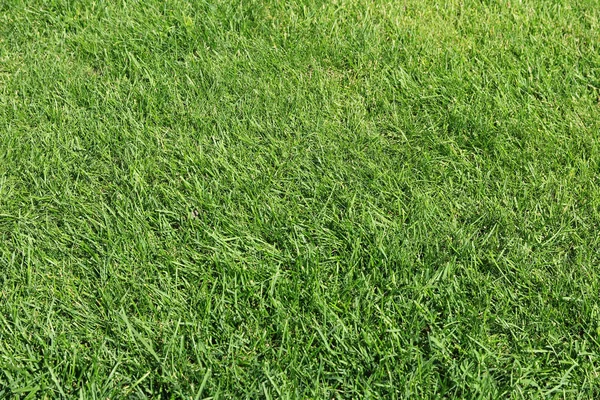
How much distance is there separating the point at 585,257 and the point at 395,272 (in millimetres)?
696

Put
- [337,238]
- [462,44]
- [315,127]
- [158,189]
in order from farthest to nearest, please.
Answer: [462,44]
[315,127]
[158,189]
[337,238]

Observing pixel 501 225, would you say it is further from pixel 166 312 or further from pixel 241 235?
pixel 166 312

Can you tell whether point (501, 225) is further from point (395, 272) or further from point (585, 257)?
point (395, 272)

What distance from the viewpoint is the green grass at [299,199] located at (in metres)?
2.27

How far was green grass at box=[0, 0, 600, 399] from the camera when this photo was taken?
89.4 inches

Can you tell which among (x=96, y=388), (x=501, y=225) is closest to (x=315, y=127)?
(x=501, y=225)

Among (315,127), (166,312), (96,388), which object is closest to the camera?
(96,388)

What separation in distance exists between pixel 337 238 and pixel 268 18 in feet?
5.29

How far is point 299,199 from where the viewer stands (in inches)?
111

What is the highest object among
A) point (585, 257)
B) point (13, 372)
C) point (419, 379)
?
point (585, 257)

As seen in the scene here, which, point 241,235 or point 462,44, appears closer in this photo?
point 241,235

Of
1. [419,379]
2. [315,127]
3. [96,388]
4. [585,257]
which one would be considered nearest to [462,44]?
[315,127]

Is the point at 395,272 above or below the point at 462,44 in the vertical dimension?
below

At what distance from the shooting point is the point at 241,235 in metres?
2.67
